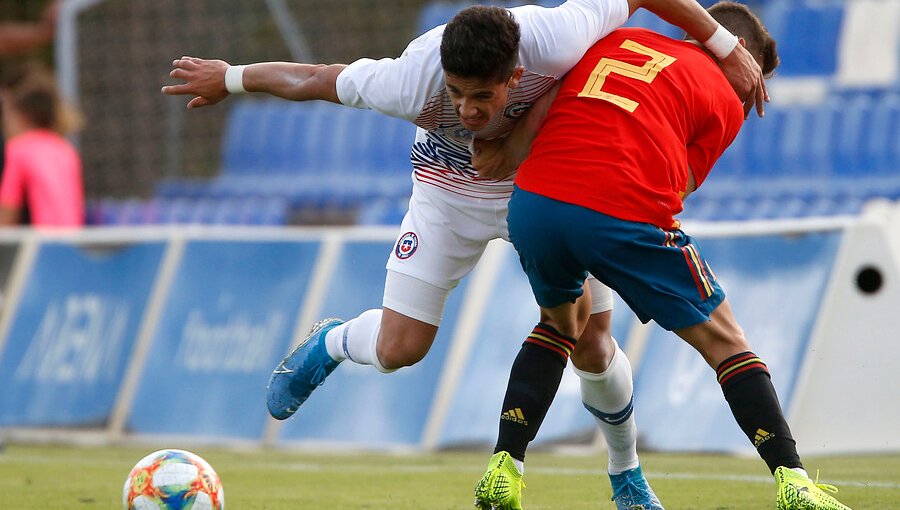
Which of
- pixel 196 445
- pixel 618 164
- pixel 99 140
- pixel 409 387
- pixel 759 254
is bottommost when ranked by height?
pixel 99 140

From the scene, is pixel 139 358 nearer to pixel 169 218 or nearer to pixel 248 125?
pixel 169 218

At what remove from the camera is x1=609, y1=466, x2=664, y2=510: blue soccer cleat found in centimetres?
517

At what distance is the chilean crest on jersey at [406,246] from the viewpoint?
17.6 ft

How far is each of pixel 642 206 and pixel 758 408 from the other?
715mm

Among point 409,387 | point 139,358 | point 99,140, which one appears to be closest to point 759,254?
point 409,387

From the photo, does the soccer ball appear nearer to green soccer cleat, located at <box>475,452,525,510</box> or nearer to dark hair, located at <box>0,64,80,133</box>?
green soccer cleat, located at <box>475,452,525,510</box>

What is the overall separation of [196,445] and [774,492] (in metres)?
4.23

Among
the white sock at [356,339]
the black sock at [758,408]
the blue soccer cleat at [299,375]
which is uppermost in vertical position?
the black sock at [758,408]

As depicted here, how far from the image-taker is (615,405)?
17.2 ft

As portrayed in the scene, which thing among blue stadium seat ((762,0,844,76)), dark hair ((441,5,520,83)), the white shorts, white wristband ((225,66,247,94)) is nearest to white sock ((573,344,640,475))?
the white shorts

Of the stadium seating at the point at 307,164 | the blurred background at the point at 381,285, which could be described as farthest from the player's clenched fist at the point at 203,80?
the stadium seating at the point at 307,164

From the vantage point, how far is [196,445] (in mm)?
8953

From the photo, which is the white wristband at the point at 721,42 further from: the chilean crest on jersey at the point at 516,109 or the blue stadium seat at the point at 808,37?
the blue stadium seat at the point at 808,37

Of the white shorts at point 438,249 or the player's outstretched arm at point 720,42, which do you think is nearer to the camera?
the player's outstretched arm at point 720,42
